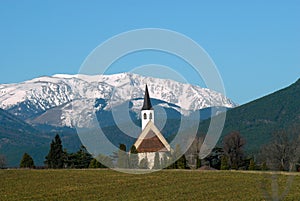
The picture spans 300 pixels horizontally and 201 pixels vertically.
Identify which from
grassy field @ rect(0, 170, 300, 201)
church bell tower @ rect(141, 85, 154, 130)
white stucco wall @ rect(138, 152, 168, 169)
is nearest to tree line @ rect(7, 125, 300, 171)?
white stucco wall @ rect(138, 152, 168, 169)

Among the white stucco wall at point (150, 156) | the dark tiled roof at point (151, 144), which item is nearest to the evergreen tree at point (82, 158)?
the dark tiled roof at point (151, 144)

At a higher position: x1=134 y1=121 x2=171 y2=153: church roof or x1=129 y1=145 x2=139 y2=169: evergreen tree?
x1=134 y1=121 x2=171 y2=153: church roof

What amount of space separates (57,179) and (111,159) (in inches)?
1003

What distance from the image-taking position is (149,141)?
4065 inches

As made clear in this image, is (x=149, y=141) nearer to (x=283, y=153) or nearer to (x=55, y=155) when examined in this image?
(x=55, y=155)

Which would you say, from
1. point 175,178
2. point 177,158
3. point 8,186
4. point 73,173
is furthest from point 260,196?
point 177,158

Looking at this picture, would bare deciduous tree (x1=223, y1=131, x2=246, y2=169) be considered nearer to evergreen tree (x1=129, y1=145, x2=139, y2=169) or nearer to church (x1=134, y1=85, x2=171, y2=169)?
church (x1=134, y1=85, x2=171, y2=169)

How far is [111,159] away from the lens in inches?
3610

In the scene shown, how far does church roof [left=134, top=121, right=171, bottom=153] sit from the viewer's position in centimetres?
10025

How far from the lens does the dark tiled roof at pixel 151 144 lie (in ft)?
328

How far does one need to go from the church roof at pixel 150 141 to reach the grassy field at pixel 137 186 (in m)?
26.2

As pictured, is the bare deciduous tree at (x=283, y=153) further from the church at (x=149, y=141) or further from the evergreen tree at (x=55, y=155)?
the evergreen tree at (x=55, y=155)

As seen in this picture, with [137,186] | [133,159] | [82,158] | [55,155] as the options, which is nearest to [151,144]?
[133,159]

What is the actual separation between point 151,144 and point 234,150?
14.0m
